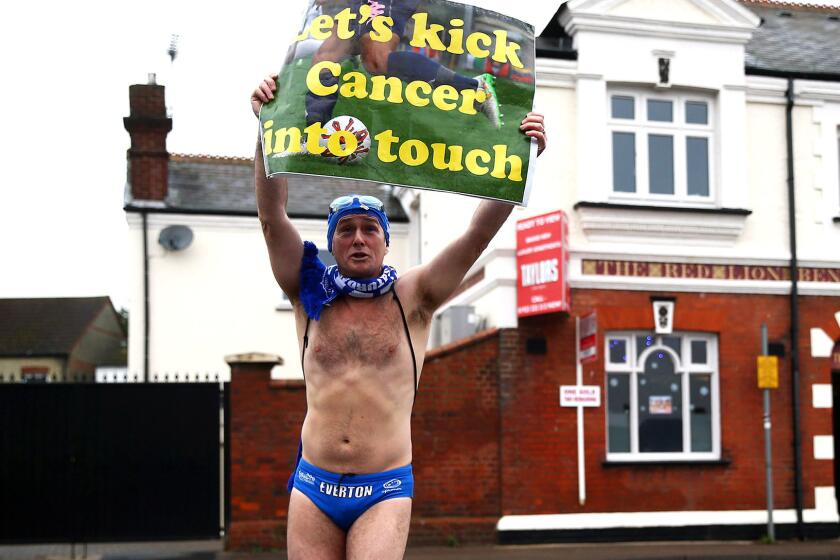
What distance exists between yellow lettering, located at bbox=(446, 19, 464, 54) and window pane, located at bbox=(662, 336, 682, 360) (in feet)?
36.4

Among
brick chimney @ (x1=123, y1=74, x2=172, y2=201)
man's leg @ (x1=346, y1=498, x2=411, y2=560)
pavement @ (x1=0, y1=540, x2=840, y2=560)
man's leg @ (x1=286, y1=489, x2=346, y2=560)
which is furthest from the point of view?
brick chimney @ (x1=123, y1=74, x2=172, y2=201)

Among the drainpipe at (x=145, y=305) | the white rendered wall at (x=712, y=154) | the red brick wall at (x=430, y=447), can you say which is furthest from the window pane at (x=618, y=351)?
the drainpipe at (x=145, y=305)

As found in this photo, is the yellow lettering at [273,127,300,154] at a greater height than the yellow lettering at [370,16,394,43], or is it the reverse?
the yellow lettering at [370,16,394,43]

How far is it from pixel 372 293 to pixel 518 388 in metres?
10.2

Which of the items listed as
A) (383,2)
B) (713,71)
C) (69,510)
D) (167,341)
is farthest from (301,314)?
(167,341)

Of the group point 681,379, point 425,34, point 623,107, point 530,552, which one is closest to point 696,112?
point 623,107

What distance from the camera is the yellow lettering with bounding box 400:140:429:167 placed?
390 centimetres

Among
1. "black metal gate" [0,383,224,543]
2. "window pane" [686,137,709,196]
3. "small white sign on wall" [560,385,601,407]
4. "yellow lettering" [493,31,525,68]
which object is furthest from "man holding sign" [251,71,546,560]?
"window pane" [686,137,709,196]

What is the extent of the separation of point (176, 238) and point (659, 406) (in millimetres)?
10646

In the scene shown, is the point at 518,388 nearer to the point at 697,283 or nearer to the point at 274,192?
the point at 697,283

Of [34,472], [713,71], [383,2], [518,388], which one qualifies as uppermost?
[713,71]

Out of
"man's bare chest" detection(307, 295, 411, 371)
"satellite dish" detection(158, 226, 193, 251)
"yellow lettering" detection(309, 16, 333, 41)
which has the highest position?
"satellite dish" detection(158, 226, 193, 251)

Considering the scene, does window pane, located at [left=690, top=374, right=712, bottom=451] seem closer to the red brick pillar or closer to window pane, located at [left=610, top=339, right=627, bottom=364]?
window pane, located at [left=610, top=339, right=627, bottom=364]

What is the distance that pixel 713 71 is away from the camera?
1491 cm
